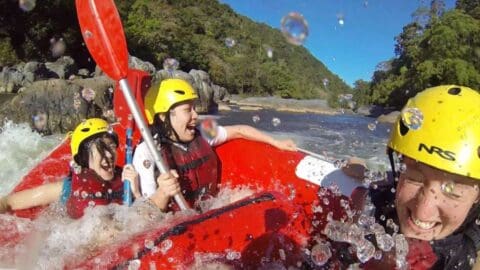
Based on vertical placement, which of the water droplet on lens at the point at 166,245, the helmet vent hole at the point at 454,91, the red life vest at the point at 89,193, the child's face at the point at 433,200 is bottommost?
the red life vest at the point at 89,193

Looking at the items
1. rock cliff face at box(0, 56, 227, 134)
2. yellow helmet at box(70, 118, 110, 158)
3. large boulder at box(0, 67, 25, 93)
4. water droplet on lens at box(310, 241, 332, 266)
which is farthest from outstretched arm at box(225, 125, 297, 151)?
large boulder at box(0, 67, 25, 93)

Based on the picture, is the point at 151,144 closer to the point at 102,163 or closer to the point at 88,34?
the point at 102,163

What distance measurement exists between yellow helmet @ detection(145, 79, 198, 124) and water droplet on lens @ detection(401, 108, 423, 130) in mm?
1573

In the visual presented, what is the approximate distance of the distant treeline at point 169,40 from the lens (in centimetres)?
2044

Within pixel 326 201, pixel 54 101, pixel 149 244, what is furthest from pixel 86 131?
pixel 54 101

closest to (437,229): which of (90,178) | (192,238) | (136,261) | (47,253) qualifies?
(192,238)

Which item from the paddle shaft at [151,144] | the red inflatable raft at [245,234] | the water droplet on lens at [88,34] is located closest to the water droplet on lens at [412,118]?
the red inflatable raft at [245,234]

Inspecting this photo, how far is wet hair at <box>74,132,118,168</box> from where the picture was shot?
2.62m

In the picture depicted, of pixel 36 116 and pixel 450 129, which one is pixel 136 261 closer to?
pixel 450 129

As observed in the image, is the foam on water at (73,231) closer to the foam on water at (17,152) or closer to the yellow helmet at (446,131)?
the yellow helmet at (446,131)

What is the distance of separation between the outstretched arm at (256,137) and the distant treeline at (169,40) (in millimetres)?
1113

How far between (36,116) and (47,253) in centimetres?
897

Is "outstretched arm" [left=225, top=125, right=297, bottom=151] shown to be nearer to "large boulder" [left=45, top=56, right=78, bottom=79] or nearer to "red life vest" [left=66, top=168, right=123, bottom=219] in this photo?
"red life vest" [left=66, top=168, right=123, bottom=219]

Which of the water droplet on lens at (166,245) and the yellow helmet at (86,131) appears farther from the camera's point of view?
the yellow helmet at (86,131)
